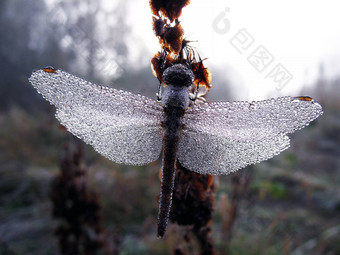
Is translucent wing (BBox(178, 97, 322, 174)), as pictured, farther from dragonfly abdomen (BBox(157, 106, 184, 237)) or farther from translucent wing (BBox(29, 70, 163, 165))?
translucent wing (BBox(29, 70, 163, 165))

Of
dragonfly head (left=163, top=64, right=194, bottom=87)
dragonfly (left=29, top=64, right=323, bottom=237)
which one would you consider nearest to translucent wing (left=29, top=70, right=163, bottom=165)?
dragonfly (left=29, top=64, right=323, bottom=237)

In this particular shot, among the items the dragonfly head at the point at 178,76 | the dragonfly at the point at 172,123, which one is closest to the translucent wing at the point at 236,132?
the dragonfly at the point at 172,123

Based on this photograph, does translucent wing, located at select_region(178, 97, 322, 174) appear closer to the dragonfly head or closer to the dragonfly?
the dragonfly

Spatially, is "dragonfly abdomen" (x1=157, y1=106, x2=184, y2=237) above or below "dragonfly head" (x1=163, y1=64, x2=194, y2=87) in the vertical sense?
below

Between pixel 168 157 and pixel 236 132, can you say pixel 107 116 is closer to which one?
pixel 168 157

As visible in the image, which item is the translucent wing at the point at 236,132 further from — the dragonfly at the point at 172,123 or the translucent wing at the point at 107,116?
the translucent wing at the point at 107,116

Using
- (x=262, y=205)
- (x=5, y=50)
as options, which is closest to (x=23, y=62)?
(x=5, y=50)
